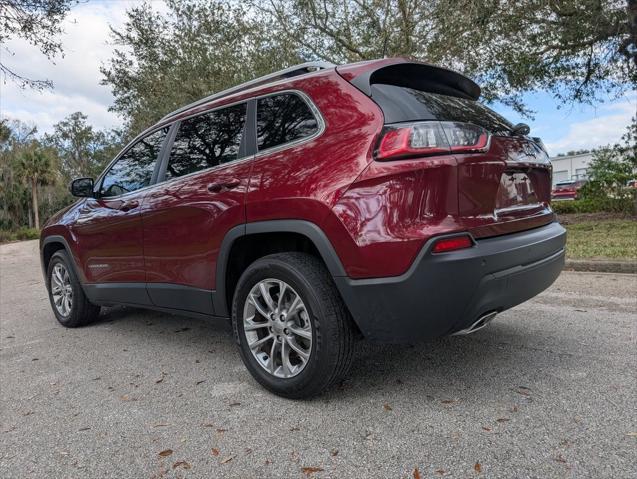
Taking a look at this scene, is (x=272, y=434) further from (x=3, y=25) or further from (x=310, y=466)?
(x=3, y=25)

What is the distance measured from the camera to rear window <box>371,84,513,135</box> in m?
2.42

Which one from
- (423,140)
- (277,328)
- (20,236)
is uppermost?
(423,140)

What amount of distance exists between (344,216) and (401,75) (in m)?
0.92

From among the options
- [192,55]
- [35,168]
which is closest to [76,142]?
[35,168]

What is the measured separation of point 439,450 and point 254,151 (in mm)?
1919

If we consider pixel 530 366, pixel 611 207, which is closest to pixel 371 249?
pixel 530 366

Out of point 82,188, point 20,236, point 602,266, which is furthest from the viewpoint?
point 20,236

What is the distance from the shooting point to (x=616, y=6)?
1002cm

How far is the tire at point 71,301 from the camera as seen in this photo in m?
4.70

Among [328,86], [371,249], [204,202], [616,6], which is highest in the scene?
[616,6]

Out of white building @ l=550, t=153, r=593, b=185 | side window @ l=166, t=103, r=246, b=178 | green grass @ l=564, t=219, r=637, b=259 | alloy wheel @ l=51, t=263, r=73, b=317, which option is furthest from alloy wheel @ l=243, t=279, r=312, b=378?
white building @ l=550, t=153, r=593, b=185

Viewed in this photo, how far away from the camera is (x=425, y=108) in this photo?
8.11 ft

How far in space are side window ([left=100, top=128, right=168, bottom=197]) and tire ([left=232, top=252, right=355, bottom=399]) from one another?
5.05ft

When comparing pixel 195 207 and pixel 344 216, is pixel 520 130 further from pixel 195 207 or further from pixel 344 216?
pixel 195 207
